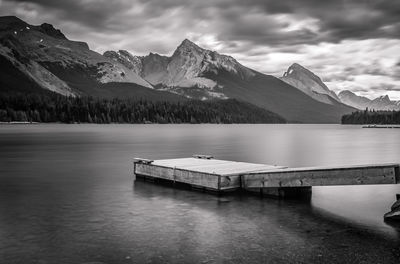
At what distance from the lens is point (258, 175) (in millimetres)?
25422

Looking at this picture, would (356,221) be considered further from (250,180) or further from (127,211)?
(127,211)

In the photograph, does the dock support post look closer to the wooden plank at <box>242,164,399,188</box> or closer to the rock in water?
the wooden plank at <box>242,164,399,188</box>

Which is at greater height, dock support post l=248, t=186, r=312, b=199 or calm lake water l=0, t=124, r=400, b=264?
dock support post l=248, t=186, r=312, b=199

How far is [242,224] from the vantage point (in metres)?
19.2

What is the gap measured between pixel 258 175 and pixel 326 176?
15.3ft

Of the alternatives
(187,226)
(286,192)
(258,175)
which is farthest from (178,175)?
(187,226)

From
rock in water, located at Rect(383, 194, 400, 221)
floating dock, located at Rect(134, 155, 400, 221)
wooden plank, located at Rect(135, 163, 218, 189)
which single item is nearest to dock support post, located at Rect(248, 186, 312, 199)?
floating dock, located at Rect(134, 155, 400, 221)

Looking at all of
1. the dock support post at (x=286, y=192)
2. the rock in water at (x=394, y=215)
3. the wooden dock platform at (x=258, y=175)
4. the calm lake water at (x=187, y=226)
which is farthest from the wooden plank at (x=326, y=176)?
the rock in water at (x=394, y=215)

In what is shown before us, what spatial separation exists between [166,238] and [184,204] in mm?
6769

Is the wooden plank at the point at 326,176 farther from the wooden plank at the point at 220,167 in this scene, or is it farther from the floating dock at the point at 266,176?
the wooden plank at the point at 220,167

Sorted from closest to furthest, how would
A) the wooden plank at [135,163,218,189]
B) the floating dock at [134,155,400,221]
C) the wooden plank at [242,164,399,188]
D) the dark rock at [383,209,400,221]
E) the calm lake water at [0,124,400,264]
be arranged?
the calm lake water at [0,124,400,264]
the dark rock at [383,209,400,221]
the wooden plank at [242,164,399,188]
the floating dock at [134,155,400,221]
the wooden plank at [135,163,218,189]

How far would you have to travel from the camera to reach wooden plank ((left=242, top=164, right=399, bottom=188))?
19797 millimetres

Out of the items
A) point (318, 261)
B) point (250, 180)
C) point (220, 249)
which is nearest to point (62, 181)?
point (250, 180)

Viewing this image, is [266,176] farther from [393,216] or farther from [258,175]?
[393,216]
